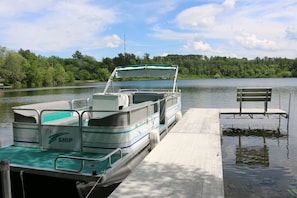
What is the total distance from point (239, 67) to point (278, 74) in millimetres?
15521

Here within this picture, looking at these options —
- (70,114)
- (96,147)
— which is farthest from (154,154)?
(70,114)

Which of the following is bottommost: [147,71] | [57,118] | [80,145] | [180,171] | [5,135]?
[5,135]

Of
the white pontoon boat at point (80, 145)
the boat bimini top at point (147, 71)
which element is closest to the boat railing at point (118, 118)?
the white pontoon boat at point (80, 145)

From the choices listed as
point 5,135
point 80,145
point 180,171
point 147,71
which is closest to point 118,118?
point 80,145

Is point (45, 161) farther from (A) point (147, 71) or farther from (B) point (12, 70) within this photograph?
(B) point (12, 70)

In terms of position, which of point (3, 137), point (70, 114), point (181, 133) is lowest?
point (3, 137)

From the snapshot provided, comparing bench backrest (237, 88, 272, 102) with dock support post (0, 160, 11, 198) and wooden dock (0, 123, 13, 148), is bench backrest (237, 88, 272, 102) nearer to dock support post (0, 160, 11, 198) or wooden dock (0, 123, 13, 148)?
wooden dock (0, 123, 13, 148)

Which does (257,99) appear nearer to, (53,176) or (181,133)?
(181,133)

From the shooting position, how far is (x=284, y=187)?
6582mm

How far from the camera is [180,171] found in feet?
17.1

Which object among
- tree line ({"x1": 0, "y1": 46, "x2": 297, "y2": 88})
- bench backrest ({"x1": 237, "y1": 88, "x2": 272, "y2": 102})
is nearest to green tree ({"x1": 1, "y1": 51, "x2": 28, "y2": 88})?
tree line ({"x1": 0, "y1": 46, "x2": 297, "y2": 88})

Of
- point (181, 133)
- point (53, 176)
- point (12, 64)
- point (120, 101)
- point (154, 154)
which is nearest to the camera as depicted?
point (53, 176)

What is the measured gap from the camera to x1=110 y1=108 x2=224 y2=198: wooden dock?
4.32m

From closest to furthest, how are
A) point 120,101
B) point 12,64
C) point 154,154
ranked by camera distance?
point 154,154 < point 120,101 < point 12,64
